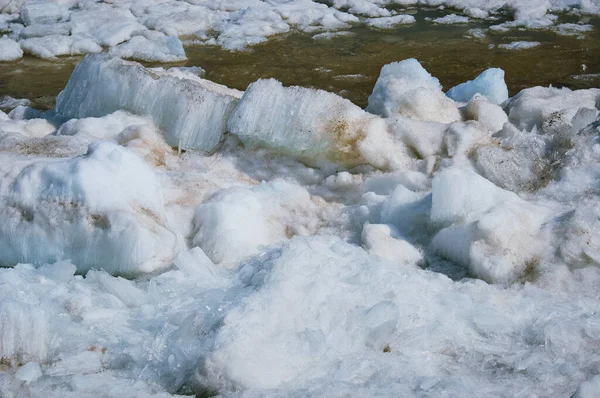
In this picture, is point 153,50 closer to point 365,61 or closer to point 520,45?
point 365,61

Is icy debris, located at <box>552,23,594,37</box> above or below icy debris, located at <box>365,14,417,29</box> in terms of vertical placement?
above

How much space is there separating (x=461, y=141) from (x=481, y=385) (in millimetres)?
1647

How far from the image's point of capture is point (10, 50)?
7562 mm

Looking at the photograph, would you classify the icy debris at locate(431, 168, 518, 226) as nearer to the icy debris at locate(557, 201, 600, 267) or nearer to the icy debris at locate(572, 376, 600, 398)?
the icy debris at locate(557, 201, 600, 267)

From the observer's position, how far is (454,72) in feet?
23.3

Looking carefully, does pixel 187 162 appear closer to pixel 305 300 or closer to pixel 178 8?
pixel 305 300

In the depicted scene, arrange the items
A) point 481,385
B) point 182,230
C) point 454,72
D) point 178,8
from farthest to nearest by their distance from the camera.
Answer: point 178,8, point 454,72, point 182,230, point 481,385

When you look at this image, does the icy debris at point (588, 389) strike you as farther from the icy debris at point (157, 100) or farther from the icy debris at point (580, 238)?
the icy debris at point (157, 100)

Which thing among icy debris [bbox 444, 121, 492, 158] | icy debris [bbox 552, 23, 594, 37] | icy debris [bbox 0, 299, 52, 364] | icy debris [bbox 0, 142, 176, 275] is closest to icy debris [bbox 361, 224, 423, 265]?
icy debris [bbox 444, 121, 492, 158]

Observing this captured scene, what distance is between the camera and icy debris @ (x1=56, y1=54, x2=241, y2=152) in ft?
12.8

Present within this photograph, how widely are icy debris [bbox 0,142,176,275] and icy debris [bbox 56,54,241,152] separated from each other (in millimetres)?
932

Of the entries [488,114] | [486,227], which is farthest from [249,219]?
[488,114]

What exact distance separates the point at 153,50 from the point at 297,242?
5295 mm

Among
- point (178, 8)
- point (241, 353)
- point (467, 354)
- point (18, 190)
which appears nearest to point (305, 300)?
point (241, 353)
